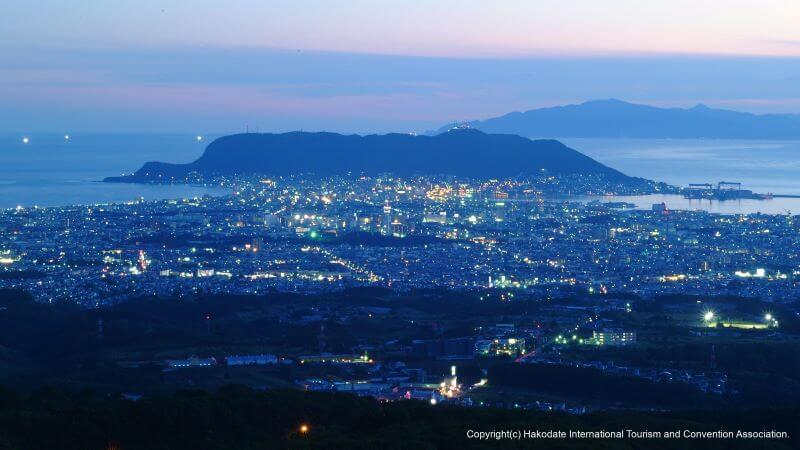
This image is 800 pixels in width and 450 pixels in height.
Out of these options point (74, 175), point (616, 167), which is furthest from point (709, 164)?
point (74, 175)

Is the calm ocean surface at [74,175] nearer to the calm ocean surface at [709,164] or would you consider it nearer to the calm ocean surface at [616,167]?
the calm ocean surface at [616,167]

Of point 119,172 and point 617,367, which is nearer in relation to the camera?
point 617,367

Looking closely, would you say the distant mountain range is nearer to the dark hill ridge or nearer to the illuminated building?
the dark hill ridge

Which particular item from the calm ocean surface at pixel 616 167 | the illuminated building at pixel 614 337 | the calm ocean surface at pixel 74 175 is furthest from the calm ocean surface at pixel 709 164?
the illuminated building at pixel 614 337

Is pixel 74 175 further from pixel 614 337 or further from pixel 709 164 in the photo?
pixel 614 337

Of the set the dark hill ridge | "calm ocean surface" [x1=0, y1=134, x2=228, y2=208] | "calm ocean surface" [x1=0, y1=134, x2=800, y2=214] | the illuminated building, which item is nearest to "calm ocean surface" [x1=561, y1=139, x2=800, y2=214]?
"calm ocean surface" [x1=0, y1=134, x2=800, y2=214]

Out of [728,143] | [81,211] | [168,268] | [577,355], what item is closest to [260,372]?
[577,355]

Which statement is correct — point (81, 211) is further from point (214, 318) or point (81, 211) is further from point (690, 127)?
point (690, 127)

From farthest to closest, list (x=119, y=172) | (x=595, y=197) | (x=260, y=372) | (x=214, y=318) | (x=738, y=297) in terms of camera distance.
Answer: (x=119, y=172) < (x=595, y=197) < (x=738, y=297) < (x=214, y=318) < (x=260, y=372)
